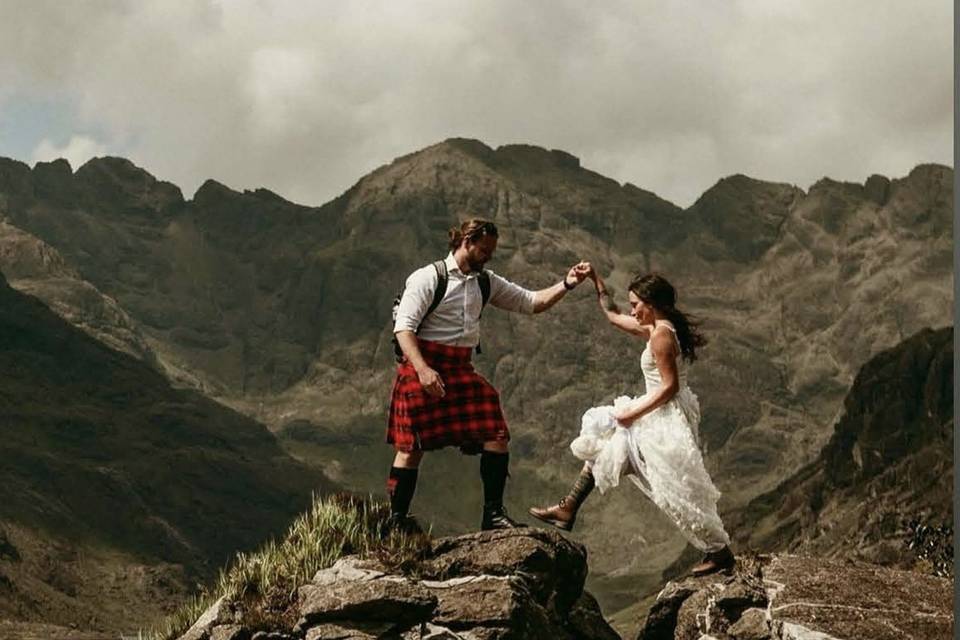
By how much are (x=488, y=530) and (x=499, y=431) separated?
105 centimetres

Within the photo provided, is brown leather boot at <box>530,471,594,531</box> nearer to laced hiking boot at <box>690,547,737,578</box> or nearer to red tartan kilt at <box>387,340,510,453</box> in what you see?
red tartan kilt at <box>387,340,510,453</box>

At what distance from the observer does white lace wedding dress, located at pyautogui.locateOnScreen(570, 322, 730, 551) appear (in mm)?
13906

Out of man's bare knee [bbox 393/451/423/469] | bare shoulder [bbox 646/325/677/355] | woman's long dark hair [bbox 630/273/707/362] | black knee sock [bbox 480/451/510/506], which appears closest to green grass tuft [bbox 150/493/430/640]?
man's bare knee [bbox 393/451/423/469]

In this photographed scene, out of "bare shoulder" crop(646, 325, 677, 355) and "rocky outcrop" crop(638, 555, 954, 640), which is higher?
"bare shoulder" crop(646, 325, 677, 355)

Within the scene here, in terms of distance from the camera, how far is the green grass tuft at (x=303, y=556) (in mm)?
13742

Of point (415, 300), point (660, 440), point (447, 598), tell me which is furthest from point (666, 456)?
point (415, 300)

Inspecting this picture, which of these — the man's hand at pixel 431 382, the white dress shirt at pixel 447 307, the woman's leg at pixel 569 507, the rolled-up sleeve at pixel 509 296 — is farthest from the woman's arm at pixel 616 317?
the man's hand at pixel 431 382

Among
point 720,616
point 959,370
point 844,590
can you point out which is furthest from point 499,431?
point 959,370

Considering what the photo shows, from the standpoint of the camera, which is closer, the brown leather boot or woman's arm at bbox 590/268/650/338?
the brown leather boot

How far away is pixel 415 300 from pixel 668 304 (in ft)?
8.47

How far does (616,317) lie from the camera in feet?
47.9

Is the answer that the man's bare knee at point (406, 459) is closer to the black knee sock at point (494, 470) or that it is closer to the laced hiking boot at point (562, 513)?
the black knee sock at point (494, 470)

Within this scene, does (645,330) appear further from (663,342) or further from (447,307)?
(447,307)

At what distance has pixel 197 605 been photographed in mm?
15109
